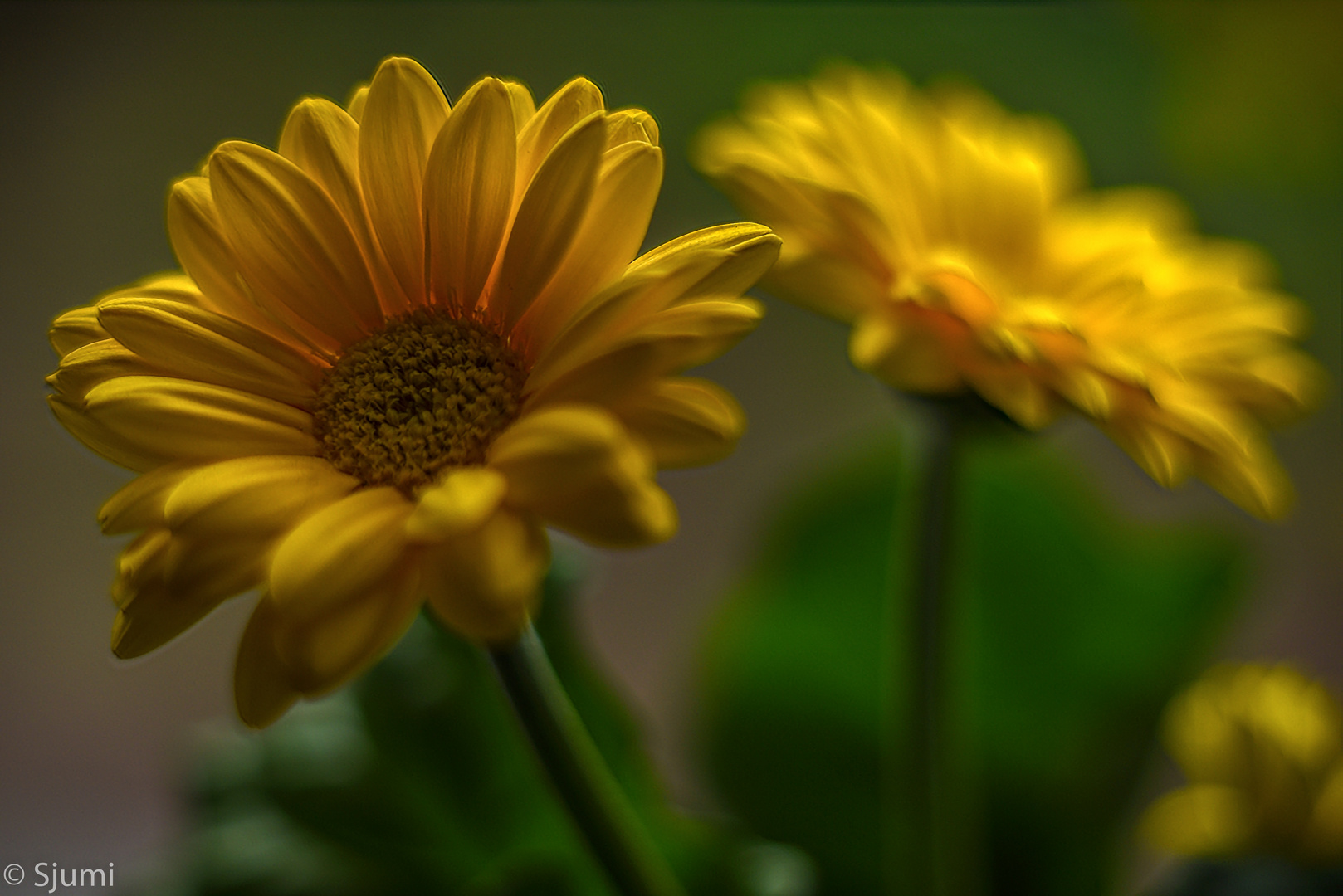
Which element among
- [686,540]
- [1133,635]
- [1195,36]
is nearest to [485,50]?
[686,540]

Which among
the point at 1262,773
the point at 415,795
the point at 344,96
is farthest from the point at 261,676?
the point at 344,96

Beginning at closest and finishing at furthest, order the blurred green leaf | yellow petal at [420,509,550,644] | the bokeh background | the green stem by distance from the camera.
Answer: yellow petal at [420,509,550,644] → the green stem → the blurred green leaf → the bokeh background

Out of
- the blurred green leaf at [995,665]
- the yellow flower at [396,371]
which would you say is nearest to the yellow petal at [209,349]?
the yellow flower at [396,371]

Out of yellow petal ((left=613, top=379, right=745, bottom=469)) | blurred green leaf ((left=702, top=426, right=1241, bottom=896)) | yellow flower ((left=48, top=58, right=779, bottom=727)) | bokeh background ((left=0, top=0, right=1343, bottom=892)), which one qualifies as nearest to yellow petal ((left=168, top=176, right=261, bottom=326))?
yellow flower ((left=48, top=58, right=779, bottom=727))

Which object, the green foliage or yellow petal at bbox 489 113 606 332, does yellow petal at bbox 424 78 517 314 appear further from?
the green foliage

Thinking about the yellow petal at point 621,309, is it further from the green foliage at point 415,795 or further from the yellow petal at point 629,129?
the green foliage at point 415,795

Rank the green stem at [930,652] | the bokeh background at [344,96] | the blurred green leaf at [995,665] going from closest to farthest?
the green stem at [930,652] < the blurred green leaf at [995,665] < the bokeh background at [344,96]

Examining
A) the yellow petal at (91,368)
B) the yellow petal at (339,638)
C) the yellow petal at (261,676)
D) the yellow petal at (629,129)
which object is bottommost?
the yellow petal at (261,676)

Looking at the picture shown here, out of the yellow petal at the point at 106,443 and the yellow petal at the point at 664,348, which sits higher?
the yellow petal at the point at 664,348
